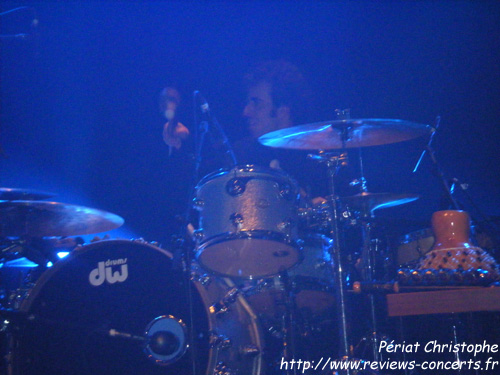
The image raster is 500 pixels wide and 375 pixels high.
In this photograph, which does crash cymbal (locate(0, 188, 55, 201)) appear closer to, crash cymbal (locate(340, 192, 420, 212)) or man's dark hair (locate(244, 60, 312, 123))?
crash cymbal (locate(340, 192, 420, 212))

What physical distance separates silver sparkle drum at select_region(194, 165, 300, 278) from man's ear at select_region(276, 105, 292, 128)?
187 cm

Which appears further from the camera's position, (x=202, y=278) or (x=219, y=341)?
(x=202, y=278)

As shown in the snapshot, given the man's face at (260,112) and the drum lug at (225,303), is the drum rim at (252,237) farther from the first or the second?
the man's face at (260,112)

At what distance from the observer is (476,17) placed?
4035 mm

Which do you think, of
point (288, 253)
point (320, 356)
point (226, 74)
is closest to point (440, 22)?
point (226, 74)

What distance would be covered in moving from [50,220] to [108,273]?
17.7 inches

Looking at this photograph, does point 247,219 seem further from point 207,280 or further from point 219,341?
point 219,341

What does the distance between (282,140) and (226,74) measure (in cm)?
227

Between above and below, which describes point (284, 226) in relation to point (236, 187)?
below

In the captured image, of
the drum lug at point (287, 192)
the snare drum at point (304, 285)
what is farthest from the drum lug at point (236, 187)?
the snare drum at point (304, 285)

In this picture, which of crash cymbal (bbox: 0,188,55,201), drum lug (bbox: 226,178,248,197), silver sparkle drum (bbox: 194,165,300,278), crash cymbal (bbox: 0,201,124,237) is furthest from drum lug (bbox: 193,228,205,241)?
crash cymbal (bbox: 0,188,55,201)

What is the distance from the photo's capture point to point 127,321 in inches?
104

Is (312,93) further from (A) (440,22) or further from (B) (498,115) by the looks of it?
(B) (498,115)

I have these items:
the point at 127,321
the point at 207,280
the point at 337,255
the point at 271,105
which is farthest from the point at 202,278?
the point at 271,105
